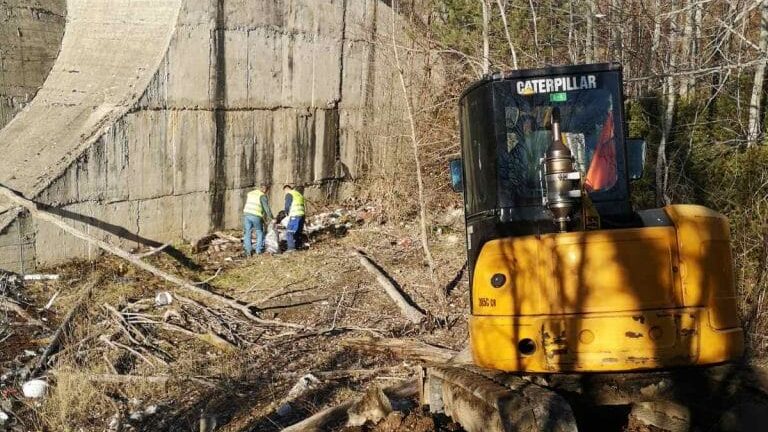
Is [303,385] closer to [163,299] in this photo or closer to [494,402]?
[163,299]

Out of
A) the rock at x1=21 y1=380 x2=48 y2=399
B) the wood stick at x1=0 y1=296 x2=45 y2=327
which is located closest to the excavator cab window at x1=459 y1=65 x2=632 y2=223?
the rock at x1=21 y1=380 x2=48 y2=399

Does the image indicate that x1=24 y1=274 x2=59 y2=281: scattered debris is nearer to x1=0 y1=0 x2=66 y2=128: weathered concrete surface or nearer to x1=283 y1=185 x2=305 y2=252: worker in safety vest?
x1=0 y1=0 x2=66 y2=128: weathered concrete surface

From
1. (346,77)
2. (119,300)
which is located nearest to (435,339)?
(119,300)

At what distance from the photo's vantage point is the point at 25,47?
47.0ft

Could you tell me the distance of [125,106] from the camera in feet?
41.7

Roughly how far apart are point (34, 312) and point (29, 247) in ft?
4.23

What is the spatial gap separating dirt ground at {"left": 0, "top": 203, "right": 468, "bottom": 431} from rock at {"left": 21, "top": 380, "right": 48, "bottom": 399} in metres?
0.08

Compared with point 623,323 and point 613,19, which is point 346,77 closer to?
point 613,19

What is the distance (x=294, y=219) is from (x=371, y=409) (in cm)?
812

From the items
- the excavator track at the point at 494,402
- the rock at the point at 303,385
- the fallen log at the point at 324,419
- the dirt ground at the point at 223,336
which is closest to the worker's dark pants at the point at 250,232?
the dirt ground at the point at 223,336

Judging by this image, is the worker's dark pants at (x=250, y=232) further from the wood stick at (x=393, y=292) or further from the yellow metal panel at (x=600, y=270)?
the yellow metal panel at (x=600, y=270)

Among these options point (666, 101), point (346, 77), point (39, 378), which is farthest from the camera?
point (346, 77)

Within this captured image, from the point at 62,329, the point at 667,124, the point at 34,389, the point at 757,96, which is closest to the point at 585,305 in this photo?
the point at 34,389

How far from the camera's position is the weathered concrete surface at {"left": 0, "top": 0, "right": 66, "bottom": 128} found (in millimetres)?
14016
